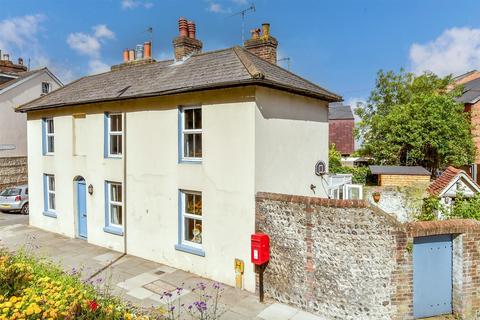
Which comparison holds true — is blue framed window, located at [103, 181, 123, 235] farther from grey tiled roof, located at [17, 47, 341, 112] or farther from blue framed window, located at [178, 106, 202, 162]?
blue framed window, located at [178, 106, 202, 162]

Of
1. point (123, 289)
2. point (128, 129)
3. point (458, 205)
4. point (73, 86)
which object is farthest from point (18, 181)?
point (458, 205)

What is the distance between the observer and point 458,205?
9.39 meters

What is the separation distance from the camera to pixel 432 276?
7309 millimetres

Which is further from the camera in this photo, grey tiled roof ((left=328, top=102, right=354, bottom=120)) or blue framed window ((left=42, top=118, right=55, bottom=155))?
grey tiled roof ((left=328, top=102, right=354, bottom=120))

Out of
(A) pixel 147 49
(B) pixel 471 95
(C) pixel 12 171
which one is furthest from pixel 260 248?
(B) pixel 471 95

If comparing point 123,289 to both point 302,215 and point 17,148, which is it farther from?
point 17,148

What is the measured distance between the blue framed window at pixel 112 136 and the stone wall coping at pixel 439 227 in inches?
388

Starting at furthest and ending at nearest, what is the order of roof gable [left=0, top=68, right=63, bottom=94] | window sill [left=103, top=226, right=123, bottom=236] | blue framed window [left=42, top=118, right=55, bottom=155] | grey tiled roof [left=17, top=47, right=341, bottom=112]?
1. roof gable [left=0, top=68, right=63, bottom=94]
2. blue framed window [left=42, top=118, right=55, bottom=155]
3. window sill [left=103, top=226, right=123, bottom=236]
4. grey tiled roof [left=17, top=47, right=341, bottom=112]

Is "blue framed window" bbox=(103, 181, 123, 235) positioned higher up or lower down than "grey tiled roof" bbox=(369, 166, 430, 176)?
lower down

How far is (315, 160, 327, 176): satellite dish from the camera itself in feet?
37.1

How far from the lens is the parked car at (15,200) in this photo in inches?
720

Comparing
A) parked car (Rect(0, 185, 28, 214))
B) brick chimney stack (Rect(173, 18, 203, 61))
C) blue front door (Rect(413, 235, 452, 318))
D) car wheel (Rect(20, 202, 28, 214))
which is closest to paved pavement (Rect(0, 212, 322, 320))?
blue front door (Rect(413, 235, 452, 318))

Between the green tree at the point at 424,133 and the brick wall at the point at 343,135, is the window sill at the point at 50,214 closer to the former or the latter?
the green tree at the point at 424,133

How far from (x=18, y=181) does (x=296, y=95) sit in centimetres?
2279
